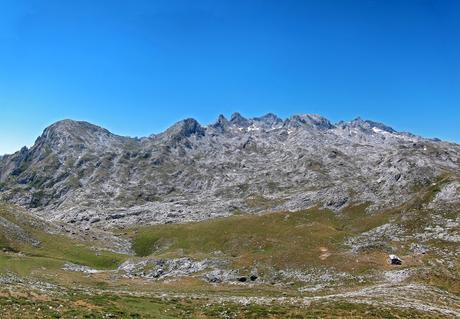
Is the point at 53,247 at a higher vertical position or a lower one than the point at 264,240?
lower

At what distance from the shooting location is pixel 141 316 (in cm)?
4328

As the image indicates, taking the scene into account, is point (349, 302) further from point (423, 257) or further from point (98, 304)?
point (423, 257)

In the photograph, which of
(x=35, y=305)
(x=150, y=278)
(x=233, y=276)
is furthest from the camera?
(x=150, y=278)

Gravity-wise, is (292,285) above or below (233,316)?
above

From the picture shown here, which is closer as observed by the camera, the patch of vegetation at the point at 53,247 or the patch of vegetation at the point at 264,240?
the patch of vegetation at the point at 264,240

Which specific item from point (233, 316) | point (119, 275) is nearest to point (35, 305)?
point (233, 316)

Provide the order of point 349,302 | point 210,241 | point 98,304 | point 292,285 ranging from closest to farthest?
point 98,304
point 349,302
point 292,285
point 210,241

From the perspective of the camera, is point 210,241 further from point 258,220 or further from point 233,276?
point 233,276

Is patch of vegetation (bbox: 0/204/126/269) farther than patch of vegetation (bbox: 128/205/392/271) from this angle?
Yes

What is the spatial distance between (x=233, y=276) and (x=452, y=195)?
110975mm

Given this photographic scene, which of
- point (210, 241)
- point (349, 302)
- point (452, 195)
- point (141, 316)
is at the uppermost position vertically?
point (452, 195)

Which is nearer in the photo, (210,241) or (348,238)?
(348,238)

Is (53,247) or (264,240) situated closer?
(53,247)

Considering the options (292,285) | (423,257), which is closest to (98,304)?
(292,285)
